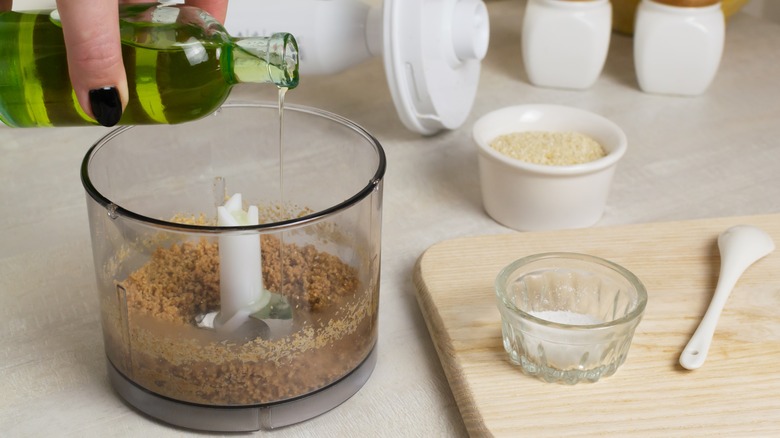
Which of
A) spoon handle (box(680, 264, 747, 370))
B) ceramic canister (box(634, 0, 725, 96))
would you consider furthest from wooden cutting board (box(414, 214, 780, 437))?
ceramic canister (box(634, 0, 725, 96))

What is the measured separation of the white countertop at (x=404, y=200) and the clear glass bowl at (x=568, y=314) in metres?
0.08

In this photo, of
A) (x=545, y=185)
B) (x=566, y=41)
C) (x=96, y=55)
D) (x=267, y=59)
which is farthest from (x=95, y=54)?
(x=566, y=41)

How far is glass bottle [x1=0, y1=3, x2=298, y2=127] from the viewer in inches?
24.4

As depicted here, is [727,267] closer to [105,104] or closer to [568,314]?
[568,314]

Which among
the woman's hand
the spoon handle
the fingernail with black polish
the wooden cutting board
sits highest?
the woman's hand

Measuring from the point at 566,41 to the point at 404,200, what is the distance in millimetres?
392

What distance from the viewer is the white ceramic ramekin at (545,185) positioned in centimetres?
95

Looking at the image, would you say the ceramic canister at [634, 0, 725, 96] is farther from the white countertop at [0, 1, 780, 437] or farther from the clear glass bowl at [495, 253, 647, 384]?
the clear glass bowl at [495, 253, 647, 384]

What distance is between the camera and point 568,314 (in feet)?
2.50

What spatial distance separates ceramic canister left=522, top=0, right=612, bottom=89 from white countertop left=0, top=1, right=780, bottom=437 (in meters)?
0.02

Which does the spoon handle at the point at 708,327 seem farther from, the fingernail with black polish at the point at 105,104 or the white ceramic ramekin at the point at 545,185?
the fingernail with black polish at the point at 105,104

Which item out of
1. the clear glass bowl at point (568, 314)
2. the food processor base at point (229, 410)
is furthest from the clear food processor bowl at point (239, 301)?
the clear glass bowl at point (568, 314)

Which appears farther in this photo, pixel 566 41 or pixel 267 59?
pixel 566 41

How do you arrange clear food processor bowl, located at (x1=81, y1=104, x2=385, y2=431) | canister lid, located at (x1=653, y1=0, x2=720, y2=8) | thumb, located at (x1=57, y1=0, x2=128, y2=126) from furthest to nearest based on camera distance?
canister lid, located at (x1=653, y1=0, x2=720, y2=8) < clear food processor bowl, located at (x1=81, y1=104, x2=385, y2=431) < thumb, located at (x1=57, y1=0, x2=128, y2=126)
